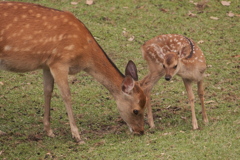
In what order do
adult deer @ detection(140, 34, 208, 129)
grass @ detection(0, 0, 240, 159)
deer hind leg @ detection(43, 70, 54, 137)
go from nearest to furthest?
1. grass @ detection(0, 0, 240, 159)
2. deer hind leg @ detection(43, 70, 54, 137)
3. adult deer @ detection(140, 34, 208, 129)

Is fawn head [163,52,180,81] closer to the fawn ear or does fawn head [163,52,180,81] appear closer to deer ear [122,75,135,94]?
the fawn ear

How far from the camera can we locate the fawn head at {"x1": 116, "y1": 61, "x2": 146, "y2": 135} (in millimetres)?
7301

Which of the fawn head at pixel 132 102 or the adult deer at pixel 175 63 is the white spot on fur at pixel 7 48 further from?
the adult deer at pixel 175 63

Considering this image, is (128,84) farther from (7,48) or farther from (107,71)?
(7,48)

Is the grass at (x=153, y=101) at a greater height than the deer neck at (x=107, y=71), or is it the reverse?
the deer neck at (x=107, y=71)

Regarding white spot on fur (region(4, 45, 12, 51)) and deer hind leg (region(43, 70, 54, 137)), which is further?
deer hind leg (region(43, 70, 54, 137))

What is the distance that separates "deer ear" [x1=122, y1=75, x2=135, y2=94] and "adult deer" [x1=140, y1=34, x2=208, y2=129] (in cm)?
72

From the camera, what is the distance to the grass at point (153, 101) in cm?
678

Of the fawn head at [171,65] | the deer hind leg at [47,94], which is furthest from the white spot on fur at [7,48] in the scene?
the fawn head at [171,65]

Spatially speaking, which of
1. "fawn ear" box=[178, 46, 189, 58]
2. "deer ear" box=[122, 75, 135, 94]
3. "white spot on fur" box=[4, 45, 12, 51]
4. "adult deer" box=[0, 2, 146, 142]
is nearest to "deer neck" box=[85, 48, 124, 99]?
"adult deer" box=[0, 2, 146, 142]

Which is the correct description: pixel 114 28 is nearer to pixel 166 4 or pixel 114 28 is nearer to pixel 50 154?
pixel 166 4

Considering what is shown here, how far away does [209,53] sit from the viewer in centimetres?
1117

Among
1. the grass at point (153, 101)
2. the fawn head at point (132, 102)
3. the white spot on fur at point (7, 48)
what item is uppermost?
the white spot on fur at point (7, 48)

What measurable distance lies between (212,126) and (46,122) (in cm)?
238
